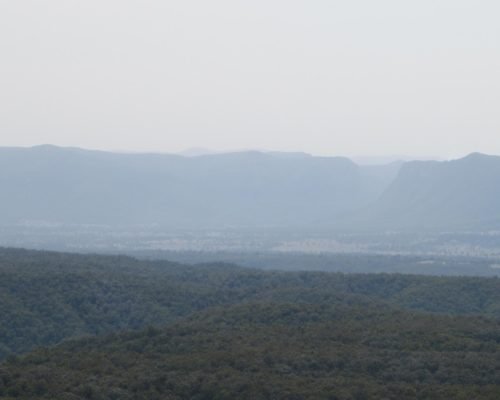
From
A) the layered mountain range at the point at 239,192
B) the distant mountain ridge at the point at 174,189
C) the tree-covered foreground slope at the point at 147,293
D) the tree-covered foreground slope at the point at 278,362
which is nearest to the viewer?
the tree-covered foreground slope at the point at 278,362

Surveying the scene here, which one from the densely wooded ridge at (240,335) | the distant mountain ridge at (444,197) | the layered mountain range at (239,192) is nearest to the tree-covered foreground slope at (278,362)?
the densely wooded ridge at (240,335)

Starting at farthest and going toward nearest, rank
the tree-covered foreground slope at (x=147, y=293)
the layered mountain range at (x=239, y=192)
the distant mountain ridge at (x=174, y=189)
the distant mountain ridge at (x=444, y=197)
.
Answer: the distant mountain ridge at (x=174, y=189)
the layered mountain range at (x=239, y=192)
the distant mountain ridge at (x=444, y=197)
the tree-covered foreground slope at (x=147, y=293)

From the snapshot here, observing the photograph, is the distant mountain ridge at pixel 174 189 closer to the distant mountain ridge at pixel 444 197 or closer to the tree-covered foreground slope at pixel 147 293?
the distant mountain ridge at pixel 444 197

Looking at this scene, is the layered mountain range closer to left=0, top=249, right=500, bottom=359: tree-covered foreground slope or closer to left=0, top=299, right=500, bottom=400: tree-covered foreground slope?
left=0, top=249, right=500, bottom=359: tree-covered foreground slope

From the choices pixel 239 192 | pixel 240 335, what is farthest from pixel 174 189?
pixel 240 335

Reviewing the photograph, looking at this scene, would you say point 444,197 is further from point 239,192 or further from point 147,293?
point 147,293
